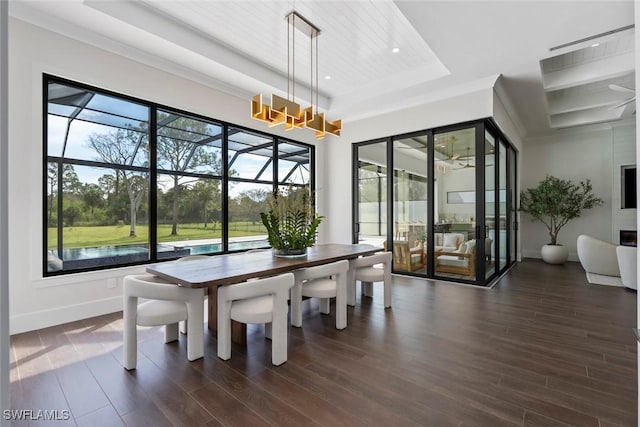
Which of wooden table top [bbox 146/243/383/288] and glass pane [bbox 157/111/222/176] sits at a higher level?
glass pane [bbox 157/111/222/176]

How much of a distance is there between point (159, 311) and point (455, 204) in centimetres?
483

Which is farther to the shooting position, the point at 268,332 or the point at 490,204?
the point at 490,204

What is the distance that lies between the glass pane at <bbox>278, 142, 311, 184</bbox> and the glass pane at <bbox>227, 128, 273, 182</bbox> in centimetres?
29

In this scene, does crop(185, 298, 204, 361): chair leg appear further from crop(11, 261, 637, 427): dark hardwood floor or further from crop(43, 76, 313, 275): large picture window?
crop(43, 76, 313, 275): large picture window

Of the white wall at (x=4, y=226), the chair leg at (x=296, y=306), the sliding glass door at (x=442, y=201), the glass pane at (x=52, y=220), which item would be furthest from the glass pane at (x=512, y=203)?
the glass pane at (x=52, y=220)

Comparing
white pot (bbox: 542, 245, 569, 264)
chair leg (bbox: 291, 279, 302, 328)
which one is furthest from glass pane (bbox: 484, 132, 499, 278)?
chair leg (bbox: 291, 279, 302, 328)

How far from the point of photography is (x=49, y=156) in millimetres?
3367

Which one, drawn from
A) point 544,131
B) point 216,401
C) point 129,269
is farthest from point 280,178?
point 544,131

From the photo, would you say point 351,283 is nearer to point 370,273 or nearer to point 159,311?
point 370,273

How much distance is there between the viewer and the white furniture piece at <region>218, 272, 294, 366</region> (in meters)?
2.45

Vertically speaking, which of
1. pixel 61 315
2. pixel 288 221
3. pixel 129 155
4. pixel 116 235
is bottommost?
pixel 61 315

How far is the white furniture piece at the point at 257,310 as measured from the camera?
96.3 inches

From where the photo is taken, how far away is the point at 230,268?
283 centimetres

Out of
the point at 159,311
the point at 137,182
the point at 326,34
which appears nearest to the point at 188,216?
the point at 137,182
